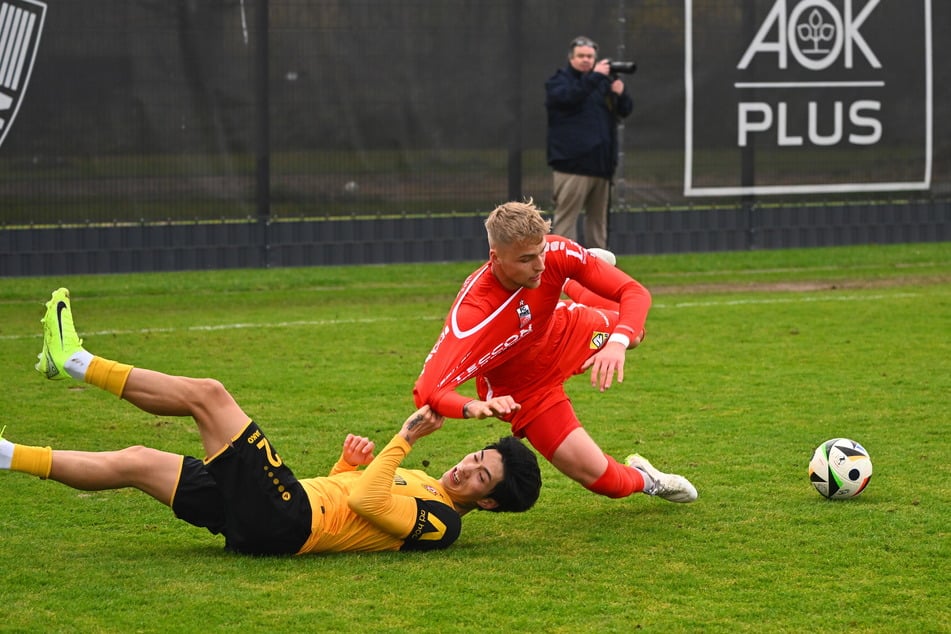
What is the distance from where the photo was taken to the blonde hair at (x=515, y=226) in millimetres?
5984

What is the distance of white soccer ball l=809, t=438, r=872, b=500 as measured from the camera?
6.67 metres

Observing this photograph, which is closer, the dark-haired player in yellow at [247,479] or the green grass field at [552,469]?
the green grass field at [552,469]

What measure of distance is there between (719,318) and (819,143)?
19.0 ft

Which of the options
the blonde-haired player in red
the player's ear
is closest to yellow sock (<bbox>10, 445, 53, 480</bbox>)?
the blonde-haired player in red

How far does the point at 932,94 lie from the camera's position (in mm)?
18094

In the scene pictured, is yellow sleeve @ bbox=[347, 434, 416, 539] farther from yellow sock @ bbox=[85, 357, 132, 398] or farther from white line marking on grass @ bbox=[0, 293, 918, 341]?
white line marking on grass @ bbox=[0, 293, 918, 341]

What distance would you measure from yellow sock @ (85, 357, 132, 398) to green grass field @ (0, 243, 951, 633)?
696 mm

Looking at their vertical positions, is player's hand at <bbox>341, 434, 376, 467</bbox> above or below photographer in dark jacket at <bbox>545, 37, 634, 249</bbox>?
below

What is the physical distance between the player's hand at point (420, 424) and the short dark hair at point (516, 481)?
43cm

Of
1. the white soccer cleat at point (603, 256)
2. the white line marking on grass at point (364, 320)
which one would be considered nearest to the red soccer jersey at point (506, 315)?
the white soccer cleat at point (603, 256)

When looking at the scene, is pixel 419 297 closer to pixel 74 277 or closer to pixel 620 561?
pixel 74 277

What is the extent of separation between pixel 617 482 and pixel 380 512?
51.1 inches

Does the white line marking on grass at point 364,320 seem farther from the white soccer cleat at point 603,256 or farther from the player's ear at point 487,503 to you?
the player's ear at point 487,503

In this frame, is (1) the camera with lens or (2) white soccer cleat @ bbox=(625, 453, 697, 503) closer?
(2) white soccer cleat @ bbox=(625, 453, 697, 503)
